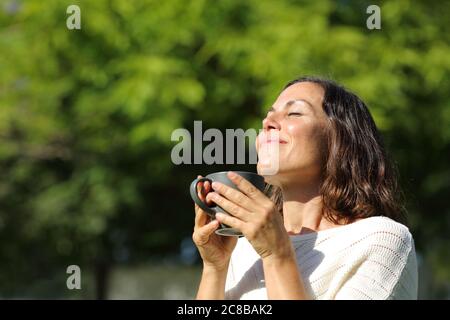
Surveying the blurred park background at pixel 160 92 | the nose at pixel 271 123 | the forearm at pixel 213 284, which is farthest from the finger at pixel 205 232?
the blurred park background at pixel 160 92

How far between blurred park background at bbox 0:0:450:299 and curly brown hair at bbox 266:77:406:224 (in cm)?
473

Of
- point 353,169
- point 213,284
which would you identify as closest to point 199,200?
point 213,284

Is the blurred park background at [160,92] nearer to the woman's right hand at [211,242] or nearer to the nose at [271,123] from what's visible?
the nose at [271,123]

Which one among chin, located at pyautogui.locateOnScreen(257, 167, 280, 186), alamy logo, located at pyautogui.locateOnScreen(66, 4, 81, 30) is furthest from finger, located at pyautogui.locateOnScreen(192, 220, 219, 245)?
alamy logo, located at pyautogui.locateOnScreen(66, 4, 81, 30)

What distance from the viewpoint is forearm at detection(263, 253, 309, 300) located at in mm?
1688

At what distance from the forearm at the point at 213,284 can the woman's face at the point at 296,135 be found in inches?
10.4

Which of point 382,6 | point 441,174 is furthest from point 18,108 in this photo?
point 441,174

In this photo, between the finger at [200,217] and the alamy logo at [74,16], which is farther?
the alamy logo at [74,16]

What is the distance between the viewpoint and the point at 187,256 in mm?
10258

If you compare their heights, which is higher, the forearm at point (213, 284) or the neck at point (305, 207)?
the neck at point (305, 207)

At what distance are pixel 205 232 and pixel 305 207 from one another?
35cm

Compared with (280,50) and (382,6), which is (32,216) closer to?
(280,50)

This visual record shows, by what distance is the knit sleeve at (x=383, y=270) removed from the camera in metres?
1.82

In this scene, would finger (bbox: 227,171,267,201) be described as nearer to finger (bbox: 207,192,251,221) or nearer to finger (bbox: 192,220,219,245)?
finger (bbox: 207,192,251,221)
